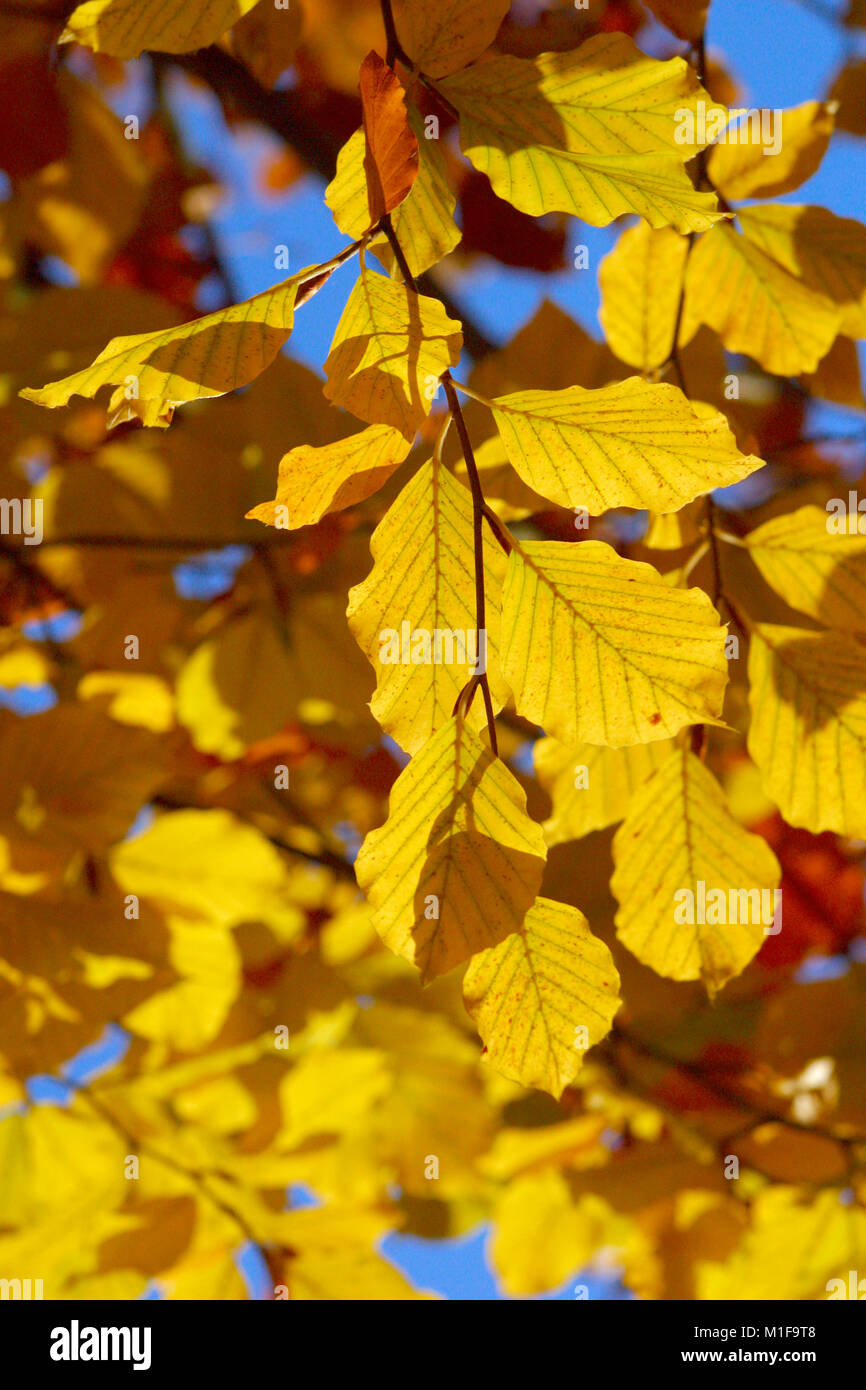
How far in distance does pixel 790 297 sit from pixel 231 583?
22.4 inches

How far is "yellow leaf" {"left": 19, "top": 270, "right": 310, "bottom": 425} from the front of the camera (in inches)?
11.0

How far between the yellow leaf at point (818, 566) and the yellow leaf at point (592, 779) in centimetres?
9

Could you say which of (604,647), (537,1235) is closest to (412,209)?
(604,647)

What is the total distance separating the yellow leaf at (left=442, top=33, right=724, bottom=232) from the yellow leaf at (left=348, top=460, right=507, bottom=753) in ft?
0.30

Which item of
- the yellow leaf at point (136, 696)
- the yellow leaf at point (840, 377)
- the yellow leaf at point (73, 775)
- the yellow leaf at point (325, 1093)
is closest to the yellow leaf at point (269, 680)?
the yellow leaf at point (136, 696)

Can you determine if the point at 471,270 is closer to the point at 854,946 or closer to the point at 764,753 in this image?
the point at 854,946

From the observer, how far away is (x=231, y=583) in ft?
3.03

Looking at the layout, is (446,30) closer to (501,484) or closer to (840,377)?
(501,484)

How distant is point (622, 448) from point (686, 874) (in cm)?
18

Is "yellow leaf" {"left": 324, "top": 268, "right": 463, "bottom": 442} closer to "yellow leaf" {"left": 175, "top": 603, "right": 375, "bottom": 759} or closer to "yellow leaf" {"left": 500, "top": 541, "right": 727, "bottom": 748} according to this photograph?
"yellow leaf" {"left": 500, "top": 541, "right": 727, "bottom": 748}

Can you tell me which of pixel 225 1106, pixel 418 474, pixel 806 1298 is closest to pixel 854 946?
pixel 806 1298

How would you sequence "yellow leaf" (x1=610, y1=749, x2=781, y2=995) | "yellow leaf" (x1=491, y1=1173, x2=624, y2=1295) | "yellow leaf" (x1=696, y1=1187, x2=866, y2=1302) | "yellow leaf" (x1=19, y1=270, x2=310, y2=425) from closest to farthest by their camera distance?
1. "yellow leaf" (x1=19, y1=270, x2=310, y2=425)
2. "yellow leaf" (x1=610, y1=749, x2=781, y2=995)
3. "yellow leaf" (x1=696, y1=1187, x2=866, y2=1302)
4. "yellow leaf" (x1=491, y1=1173, x2=624, y2=1295)

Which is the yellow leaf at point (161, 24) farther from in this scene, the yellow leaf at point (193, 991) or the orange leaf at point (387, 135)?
the yellow leaf at point (193, 991)

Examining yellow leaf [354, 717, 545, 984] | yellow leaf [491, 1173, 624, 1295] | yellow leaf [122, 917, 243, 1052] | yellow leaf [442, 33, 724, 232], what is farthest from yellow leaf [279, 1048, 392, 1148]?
yellow leaf [442, 33, 724, 232]
